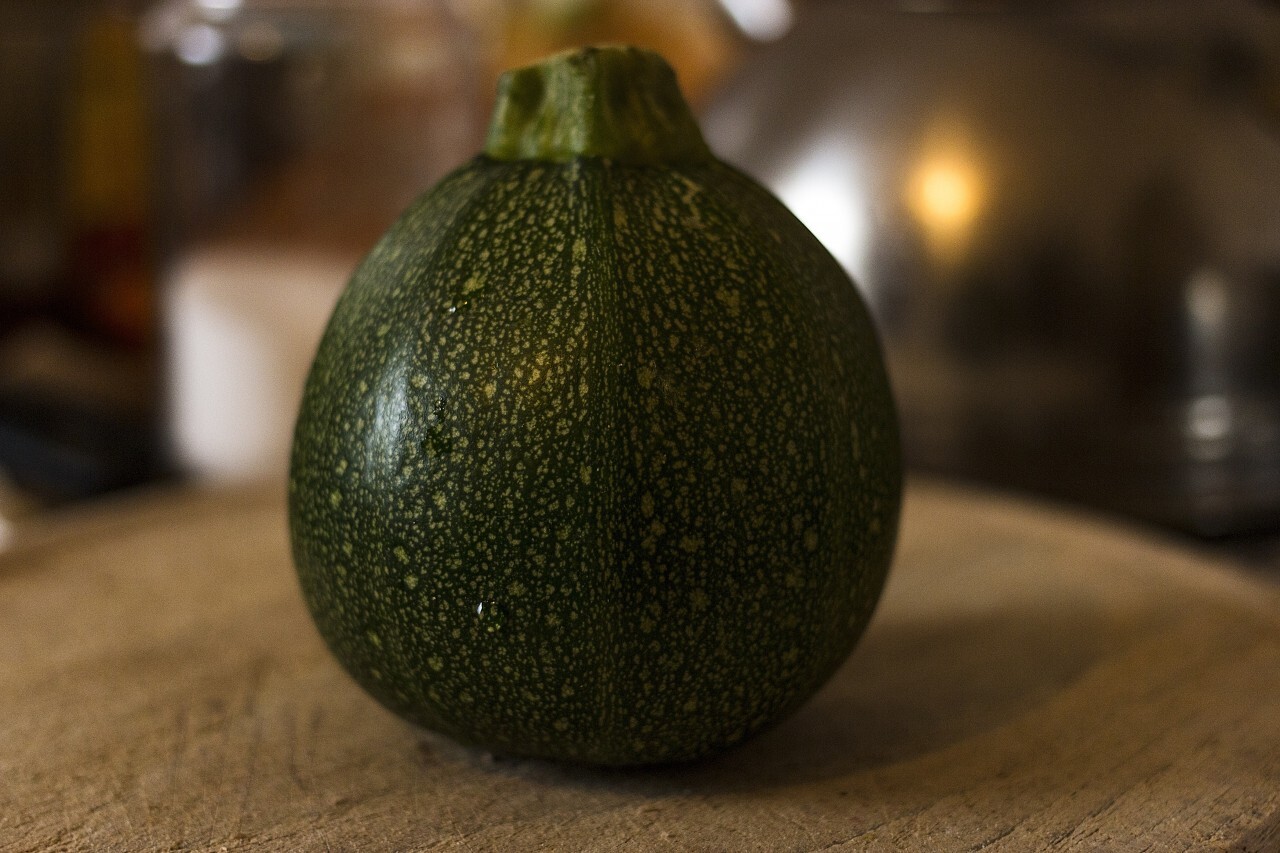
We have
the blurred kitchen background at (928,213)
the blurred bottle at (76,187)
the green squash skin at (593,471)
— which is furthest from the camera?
the blurred bottle at (76,187)

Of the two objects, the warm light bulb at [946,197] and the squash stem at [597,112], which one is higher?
the squash stem at [597,112]

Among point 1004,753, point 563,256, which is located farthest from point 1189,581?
point 563,256

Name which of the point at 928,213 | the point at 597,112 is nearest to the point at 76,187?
the point at 928,213

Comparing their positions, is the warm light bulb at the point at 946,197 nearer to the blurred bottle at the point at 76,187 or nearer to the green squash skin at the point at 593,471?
the green squash skin at the point at 593,471

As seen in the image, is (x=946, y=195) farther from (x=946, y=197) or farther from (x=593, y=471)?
(x=593, y=471)

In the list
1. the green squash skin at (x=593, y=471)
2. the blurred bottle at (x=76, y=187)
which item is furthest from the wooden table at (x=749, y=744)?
the blurred bottle at (x=76, y=187)

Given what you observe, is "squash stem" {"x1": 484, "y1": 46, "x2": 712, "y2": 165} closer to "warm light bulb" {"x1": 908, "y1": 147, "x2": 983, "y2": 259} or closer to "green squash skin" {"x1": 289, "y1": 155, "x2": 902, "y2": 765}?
"green squash skin" {"x1": 289, "y1": 155, "x2": 902, "y2": 765}

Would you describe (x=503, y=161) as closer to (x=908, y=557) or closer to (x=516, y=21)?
(x=908, y=557)
